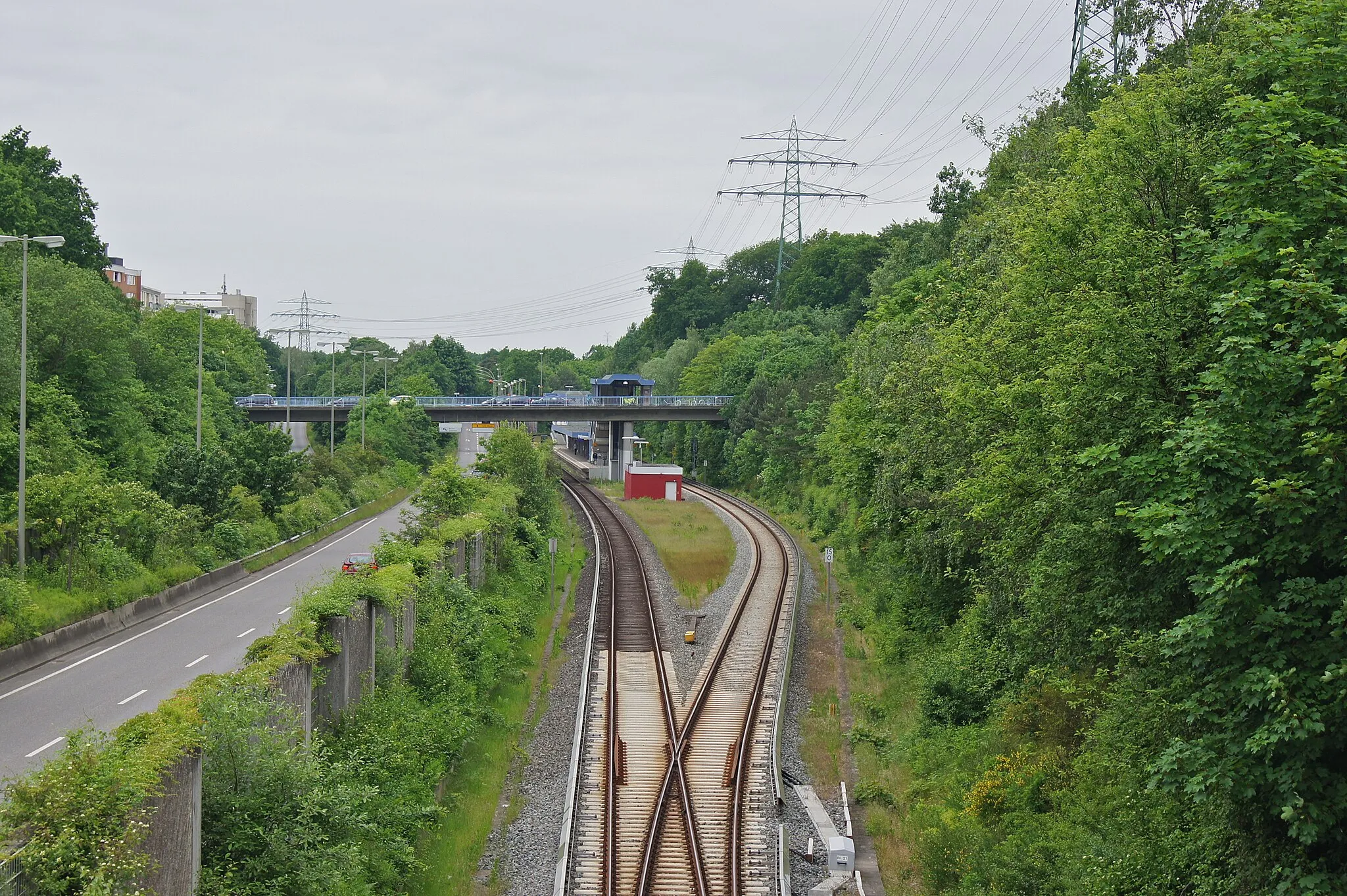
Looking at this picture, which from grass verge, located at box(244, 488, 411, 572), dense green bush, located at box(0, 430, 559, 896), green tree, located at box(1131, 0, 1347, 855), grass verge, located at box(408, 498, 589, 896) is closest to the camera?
green tree, located at box(1131, 0, 1347, 855)

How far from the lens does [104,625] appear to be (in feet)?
94.9

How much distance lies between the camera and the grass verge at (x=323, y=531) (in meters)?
41.9

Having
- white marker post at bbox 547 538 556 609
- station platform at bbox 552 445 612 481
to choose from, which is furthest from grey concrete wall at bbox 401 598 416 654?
station platform at bbox 552 445 612 481

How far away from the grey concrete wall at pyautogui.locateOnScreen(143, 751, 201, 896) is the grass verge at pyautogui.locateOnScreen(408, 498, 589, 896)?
4.47 meters

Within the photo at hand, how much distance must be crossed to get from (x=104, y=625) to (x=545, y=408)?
57013mm

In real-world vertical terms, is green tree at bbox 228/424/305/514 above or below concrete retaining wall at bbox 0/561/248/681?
above

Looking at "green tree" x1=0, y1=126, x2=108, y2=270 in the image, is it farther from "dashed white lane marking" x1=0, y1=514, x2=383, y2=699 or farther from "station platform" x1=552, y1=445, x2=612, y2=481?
"station platform" x1=552, y1=445, x2=612, y2=481

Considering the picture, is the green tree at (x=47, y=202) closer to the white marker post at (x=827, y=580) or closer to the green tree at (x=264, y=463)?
the green tree at (x=264, y=463)

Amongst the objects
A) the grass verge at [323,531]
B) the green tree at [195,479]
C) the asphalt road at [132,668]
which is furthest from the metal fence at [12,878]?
the green tree at [195,479]

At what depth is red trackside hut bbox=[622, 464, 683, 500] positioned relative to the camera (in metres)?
70.3

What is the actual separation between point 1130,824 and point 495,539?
26.6 m

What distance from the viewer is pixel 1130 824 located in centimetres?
1366

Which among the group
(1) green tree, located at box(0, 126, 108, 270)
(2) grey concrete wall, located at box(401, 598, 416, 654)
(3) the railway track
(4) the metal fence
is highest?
(1) green tree, located at box(0, 126, 108, 270)

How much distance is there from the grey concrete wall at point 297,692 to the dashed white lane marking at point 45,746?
4.72 metres
